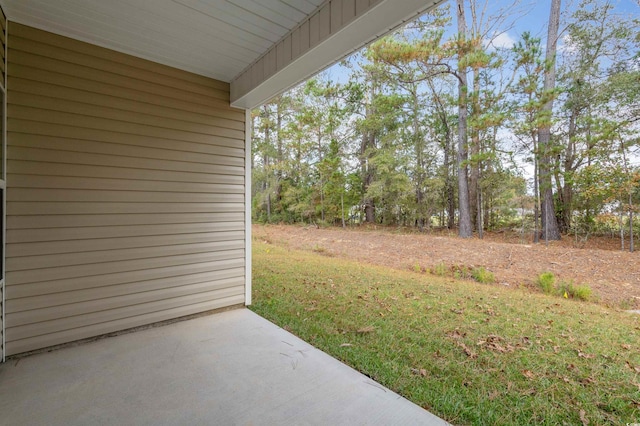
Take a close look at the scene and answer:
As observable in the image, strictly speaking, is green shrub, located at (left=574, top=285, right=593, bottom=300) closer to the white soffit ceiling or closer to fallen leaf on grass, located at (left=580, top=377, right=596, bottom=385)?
fallen leaf on grass, located at (left=580, top=377, right=596, bottom=385)

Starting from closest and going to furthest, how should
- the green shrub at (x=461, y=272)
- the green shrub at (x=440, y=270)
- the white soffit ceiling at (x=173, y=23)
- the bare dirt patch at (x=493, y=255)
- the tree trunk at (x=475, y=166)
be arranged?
the white soffit ceiling at (x=173, y=23), the bare dirt patch at (x=493, y=255), the green shrub at (x=461, y=272), the green shrub at (x=440, y=270), the tree trunk at (x=475, y=166)

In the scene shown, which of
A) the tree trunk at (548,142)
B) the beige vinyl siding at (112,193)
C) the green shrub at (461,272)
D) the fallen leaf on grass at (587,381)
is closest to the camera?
the fallen leaf on grass at (587,381)

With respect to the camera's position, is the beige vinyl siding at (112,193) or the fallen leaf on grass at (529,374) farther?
the beige vinyl siding at (112,193)

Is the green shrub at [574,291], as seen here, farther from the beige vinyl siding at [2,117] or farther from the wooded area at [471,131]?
the beige vinyl siding at [2,117]

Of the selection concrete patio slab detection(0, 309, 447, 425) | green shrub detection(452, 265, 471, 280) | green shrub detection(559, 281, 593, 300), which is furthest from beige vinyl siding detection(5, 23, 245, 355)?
green shrub detection(559, 281, 593, 300)

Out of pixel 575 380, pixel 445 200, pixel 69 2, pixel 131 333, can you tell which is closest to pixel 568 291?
pixel 575 380

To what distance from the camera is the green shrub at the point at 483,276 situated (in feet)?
12.8

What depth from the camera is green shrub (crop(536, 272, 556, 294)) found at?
3355 millimetres

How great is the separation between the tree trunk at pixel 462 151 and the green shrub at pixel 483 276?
1.21 m

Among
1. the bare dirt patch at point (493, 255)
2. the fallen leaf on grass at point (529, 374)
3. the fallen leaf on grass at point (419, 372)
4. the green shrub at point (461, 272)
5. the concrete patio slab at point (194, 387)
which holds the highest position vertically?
the bare dirt patch at point (493, 255)

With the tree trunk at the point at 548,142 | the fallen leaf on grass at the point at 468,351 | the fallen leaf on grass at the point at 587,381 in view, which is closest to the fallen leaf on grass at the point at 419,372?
the fallen leaf on grass at the point at 468,351

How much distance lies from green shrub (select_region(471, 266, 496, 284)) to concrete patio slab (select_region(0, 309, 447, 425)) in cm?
284

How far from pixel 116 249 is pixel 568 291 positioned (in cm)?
482

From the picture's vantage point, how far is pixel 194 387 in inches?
71.9
